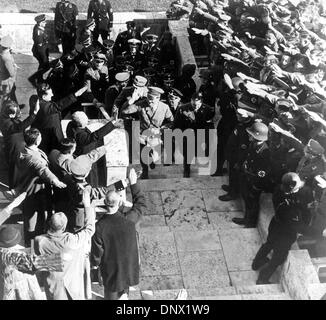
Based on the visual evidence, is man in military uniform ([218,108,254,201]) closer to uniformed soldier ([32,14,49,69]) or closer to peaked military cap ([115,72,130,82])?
peaked military cap ([115,72,130,82])

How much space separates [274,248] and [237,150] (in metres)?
1.86

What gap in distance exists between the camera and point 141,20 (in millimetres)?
15156

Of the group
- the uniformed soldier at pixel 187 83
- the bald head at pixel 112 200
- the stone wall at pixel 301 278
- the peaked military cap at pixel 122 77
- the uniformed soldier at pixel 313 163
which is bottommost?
the stone wall at pixel 301 278

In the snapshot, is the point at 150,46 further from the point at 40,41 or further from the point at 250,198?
the point at 250,198

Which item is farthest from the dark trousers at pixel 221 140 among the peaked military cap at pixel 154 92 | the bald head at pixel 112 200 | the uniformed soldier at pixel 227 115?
the bald head at pixel 112 200

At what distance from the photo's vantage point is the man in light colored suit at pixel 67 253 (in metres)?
7.12

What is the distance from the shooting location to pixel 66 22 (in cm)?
1382

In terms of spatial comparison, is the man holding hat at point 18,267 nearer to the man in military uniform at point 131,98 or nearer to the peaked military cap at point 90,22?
the man in military uniform at point 131,98

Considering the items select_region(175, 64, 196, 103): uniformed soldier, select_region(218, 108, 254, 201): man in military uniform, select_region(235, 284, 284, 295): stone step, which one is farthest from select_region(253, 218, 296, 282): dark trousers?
select_region(175, 64, 196, 103): uniformed soldier

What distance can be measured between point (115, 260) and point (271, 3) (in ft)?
27.8

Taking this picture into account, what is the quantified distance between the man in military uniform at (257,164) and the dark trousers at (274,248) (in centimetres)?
86
